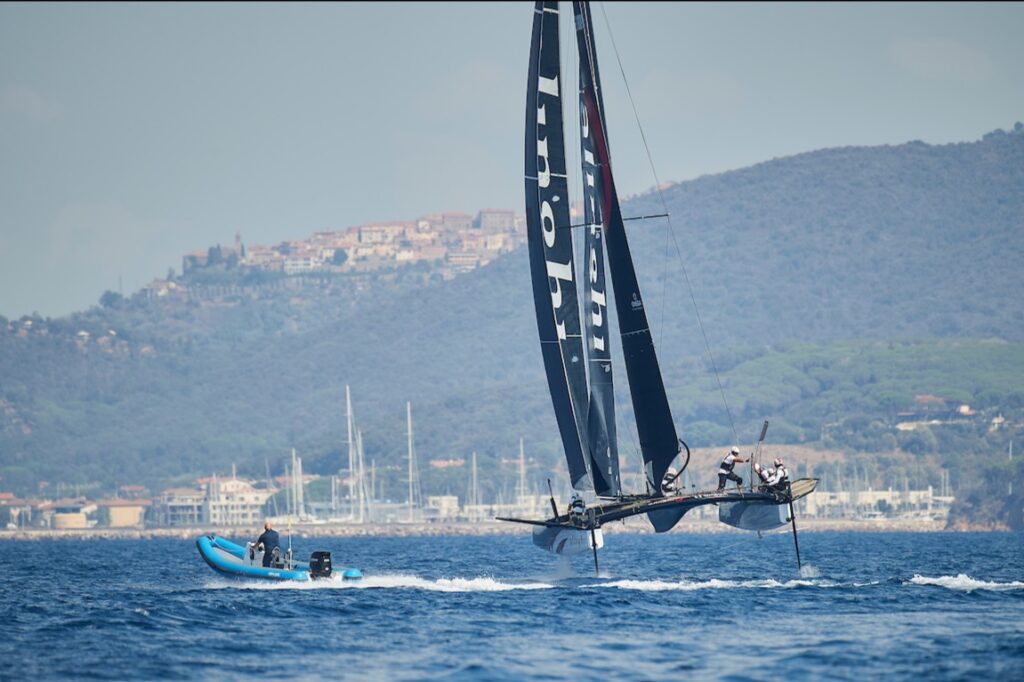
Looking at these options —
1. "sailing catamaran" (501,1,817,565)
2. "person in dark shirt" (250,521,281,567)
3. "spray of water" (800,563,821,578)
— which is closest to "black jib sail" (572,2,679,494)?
"sailing catamaran" (501,1,817,565)

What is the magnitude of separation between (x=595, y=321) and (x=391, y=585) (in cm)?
1057

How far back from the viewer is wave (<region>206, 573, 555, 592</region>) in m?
55.5

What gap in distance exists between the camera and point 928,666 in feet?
122

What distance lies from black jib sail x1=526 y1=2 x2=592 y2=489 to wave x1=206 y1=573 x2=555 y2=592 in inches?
177

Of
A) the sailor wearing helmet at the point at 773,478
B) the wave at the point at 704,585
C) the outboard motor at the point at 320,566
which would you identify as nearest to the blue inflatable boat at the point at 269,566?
the outboard motor at the point at 320,566

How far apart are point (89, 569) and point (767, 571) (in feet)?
110

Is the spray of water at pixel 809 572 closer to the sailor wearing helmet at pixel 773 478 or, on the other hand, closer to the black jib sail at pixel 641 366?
the sailor wearing helmet at pixel 773 478

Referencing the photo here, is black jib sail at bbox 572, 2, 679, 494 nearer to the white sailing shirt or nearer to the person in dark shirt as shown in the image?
the white sailing shirt

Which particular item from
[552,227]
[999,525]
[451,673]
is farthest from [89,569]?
[999,525]

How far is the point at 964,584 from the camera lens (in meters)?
53.7

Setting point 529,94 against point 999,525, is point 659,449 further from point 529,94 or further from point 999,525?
point 999,525

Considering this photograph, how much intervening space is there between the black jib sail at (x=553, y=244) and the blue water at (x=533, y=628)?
203 inches

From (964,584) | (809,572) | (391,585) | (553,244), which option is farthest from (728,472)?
(809,572)

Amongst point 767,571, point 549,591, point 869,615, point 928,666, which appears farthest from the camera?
point 767,571
